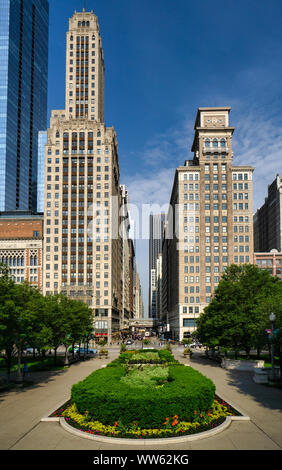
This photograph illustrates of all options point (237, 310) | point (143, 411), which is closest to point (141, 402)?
point (143, 411)

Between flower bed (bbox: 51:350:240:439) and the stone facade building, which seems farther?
the stone facade building

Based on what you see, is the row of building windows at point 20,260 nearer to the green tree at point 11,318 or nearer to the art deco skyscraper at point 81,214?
the art deco skyscraper at point 81,214

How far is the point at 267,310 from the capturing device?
1233 inches

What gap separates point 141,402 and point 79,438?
109 inches

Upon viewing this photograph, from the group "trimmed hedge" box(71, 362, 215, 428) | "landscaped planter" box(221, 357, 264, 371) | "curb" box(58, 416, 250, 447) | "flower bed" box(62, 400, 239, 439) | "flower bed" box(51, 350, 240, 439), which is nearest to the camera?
"curb" box(58, 416, 250, 447)

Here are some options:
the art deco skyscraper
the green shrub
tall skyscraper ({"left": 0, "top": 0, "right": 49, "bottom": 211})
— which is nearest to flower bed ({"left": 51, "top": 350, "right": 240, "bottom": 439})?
the green shrub

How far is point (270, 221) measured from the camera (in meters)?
166

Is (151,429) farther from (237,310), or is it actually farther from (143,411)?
(237,310)

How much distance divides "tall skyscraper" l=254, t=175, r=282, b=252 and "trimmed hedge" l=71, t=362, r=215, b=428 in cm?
14689

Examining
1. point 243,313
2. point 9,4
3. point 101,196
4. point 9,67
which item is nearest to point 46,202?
point 101,196

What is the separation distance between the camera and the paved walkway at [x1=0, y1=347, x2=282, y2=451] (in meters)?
13.8

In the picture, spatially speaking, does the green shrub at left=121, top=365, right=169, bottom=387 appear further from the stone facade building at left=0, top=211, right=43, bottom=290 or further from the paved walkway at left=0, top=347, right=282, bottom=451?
the stone facade building at left=0, top=211, right=43, bottom=290
